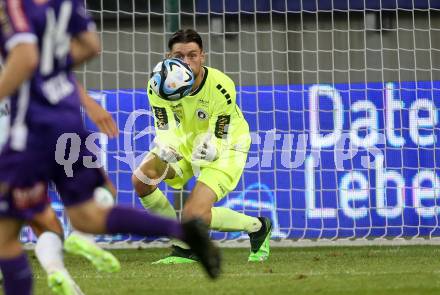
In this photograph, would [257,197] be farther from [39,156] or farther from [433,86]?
[39,156]

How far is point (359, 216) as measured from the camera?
10828mm

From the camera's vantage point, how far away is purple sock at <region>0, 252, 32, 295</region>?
4.55 m

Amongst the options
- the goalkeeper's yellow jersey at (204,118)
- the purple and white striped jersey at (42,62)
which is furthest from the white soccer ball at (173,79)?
the purple and white striped jersey at (42,62)

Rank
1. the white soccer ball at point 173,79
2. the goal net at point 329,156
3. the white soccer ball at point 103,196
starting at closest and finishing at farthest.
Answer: the white soccer ball at point 103,196 → the white soccer ball at point 173,79 → the goal net at point 329,156

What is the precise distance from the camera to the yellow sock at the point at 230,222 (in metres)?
8.27

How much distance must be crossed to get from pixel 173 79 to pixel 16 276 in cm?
341

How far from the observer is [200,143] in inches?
326

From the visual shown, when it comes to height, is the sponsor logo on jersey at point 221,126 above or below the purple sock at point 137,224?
above

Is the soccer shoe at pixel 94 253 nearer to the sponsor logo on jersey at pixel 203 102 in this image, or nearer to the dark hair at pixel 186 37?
the sponsor logo on jersey at pixel 203 102

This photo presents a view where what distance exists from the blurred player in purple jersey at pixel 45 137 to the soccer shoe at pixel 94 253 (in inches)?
21.1

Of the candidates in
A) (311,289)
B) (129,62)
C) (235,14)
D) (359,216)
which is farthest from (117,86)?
(311,289)

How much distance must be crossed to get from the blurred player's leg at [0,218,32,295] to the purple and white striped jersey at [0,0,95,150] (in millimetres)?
373

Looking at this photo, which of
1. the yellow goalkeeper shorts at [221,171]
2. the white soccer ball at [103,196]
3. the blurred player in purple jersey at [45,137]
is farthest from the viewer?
the yellow goalkeeper shorts at [221,171]

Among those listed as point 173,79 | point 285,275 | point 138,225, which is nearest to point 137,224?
point 138,225
